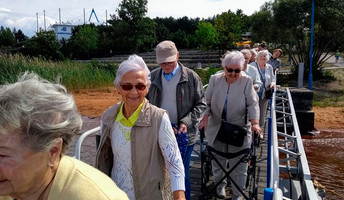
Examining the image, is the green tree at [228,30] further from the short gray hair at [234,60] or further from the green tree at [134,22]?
the short gray hair at [234,60]

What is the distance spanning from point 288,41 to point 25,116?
22.0 m

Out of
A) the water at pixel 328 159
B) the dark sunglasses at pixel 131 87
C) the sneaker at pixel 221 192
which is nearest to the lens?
the dark sunglasses at pixel 131 87

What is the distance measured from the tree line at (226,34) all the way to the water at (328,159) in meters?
9.45

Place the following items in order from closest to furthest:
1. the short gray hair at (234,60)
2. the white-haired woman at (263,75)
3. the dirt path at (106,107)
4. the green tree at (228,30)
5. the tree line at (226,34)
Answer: the short gray hair at (234,60)
the white-haired woman at (263,75)
the dirt path at (106,107)
the tree line at (226,34)
the green tree at (228,30)

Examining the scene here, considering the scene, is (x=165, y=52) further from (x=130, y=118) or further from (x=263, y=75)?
(x=263, y=75)

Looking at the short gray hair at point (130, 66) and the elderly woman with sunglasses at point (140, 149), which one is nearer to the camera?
the elderly woman with sunglasses at point (140, 149)

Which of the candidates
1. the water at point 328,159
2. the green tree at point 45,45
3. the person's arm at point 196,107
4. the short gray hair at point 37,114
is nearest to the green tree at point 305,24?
the water at point 328,159

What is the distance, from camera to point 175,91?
3.35 metres

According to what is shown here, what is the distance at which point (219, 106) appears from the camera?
3857 mm

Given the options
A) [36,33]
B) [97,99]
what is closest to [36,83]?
[97,99]

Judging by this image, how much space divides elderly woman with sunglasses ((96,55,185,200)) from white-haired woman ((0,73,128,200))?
86 centimetres

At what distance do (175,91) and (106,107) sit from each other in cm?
1106

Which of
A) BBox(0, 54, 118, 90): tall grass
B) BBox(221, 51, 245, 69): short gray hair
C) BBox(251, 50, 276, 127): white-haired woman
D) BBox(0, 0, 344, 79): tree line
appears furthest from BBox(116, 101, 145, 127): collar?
BBox(0, 0, 344, 79): tree line

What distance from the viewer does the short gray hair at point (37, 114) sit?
1.21m
